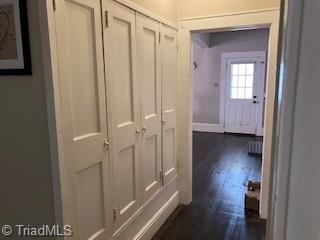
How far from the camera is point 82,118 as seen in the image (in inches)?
60.6

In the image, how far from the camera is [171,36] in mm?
2670

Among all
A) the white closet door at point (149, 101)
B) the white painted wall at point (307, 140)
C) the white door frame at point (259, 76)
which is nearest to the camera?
the white painted wall at point (307, 140)

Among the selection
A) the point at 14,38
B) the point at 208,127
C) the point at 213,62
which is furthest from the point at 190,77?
the point at 208,127

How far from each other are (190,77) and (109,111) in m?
A: 1.39

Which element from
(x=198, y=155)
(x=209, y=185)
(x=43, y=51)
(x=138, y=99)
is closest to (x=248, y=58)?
(x=198, y=155)

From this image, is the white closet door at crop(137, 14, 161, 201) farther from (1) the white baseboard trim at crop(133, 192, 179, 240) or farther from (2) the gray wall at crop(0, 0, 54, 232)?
(2) the gray wall at crop(0, 0, 54, 232)

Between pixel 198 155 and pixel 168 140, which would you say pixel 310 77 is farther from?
pixel 198 155

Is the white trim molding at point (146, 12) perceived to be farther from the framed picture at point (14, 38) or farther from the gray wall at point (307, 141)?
the gray wall at point (307, 141)

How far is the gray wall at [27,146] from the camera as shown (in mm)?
→ 1340

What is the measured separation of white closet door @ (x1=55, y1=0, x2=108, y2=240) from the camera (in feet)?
4.54

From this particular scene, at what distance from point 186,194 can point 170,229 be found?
60cm

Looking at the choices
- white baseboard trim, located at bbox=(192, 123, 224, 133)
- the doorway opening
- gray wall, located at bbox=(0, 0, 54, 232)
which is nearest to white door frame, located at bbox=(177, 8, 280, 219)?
the doorway opening

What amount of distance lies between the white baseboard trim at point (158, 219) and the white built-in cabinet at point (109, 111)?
223mm

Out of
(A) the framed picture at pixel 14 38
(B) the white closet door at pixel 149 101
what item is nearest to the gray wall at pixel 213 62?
(B) the white closet door at pixel 149 101
